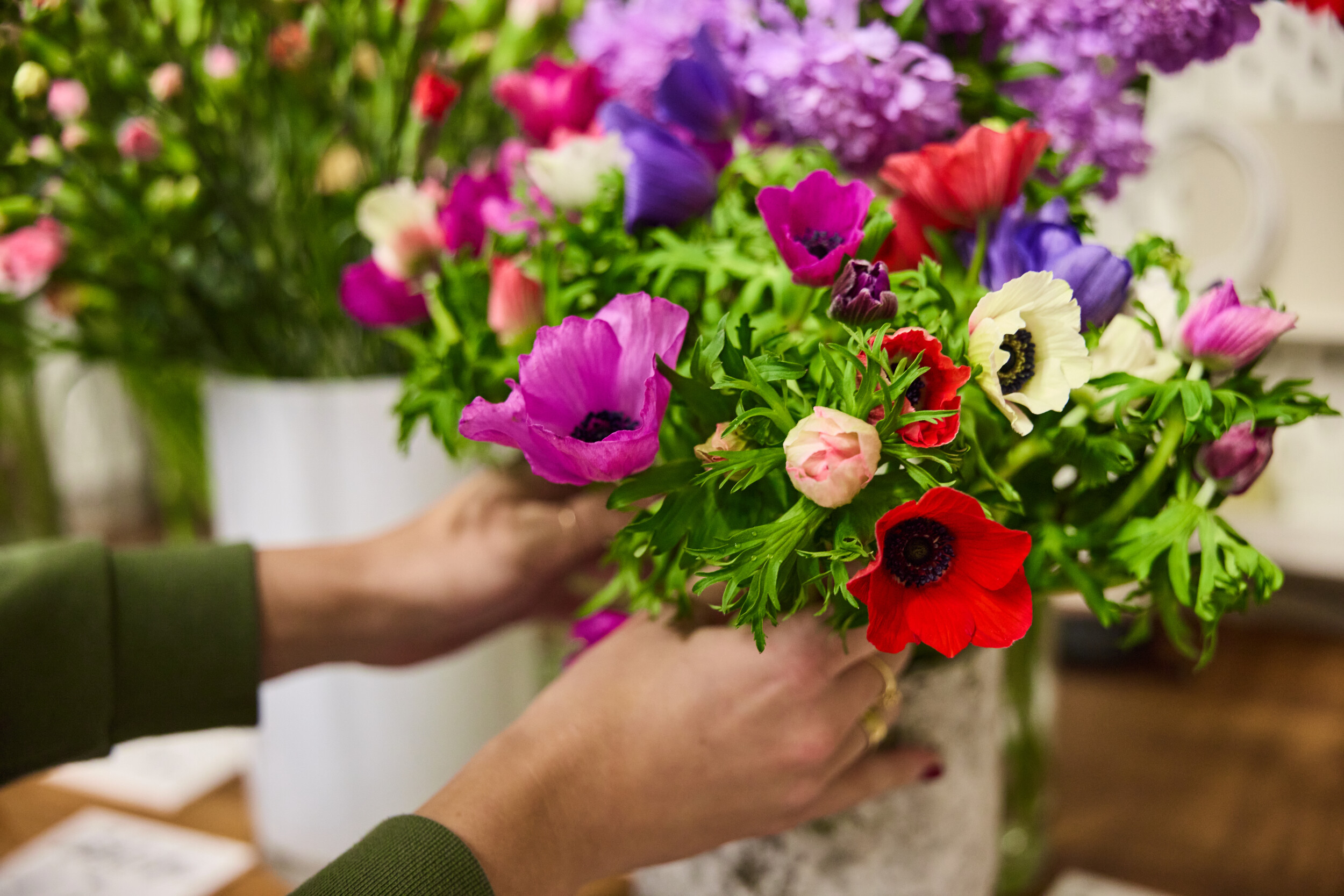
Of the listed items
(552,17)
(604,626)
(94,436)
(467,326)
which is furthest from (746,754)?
(94,436)

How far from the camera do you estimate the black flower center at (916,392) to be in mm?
288

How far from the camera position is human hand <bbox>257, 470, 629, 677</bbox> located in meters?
0.51

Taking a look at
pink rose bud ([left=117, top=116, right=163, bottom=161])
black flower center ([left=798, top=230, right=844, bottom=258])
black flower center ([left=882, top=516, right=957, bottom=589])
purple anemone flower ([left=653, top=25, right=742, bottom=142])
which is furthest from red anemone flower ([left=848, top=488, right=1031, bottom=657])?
pink rose bud ([left=117, top=116, right=163, bottom=161])

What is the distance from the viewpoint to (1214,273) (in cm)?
89

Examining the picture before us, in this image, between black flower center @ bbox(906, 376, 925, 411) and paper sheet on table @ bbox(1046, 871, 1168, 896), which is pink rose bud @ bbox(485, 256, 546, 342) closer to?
black flower center @ bbox(906, 376, 925, 411)

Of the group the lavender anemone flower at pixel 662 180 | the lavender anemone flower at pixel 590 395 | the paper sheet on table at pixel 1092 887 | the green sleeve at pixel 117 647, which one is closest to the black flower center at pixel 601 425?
the lavender anemone flower at pixel 590 395

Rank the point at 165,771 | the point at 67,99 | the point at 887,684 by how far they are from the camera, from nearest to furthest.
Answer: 1. the point at 887,684
2. the point at 67,99
3. the point at 165,771

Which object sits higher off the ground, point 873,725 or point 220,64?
point 220,64

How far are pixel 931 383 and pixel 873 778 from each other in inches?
7.1

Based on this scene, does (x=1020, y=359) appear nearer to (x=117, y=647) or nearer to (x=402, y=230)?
(x=402, y=230)

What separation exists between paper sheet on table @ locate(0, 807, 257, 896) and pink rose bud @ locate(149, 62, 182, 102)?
445mm

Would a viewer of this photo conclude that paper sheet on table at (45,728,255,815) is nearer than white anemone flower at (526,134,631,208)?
No

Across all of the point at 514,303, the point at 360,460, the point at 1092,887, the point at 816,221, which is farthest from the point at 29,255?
the point at 1092,887

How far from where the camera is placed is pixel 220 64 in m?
0.51
